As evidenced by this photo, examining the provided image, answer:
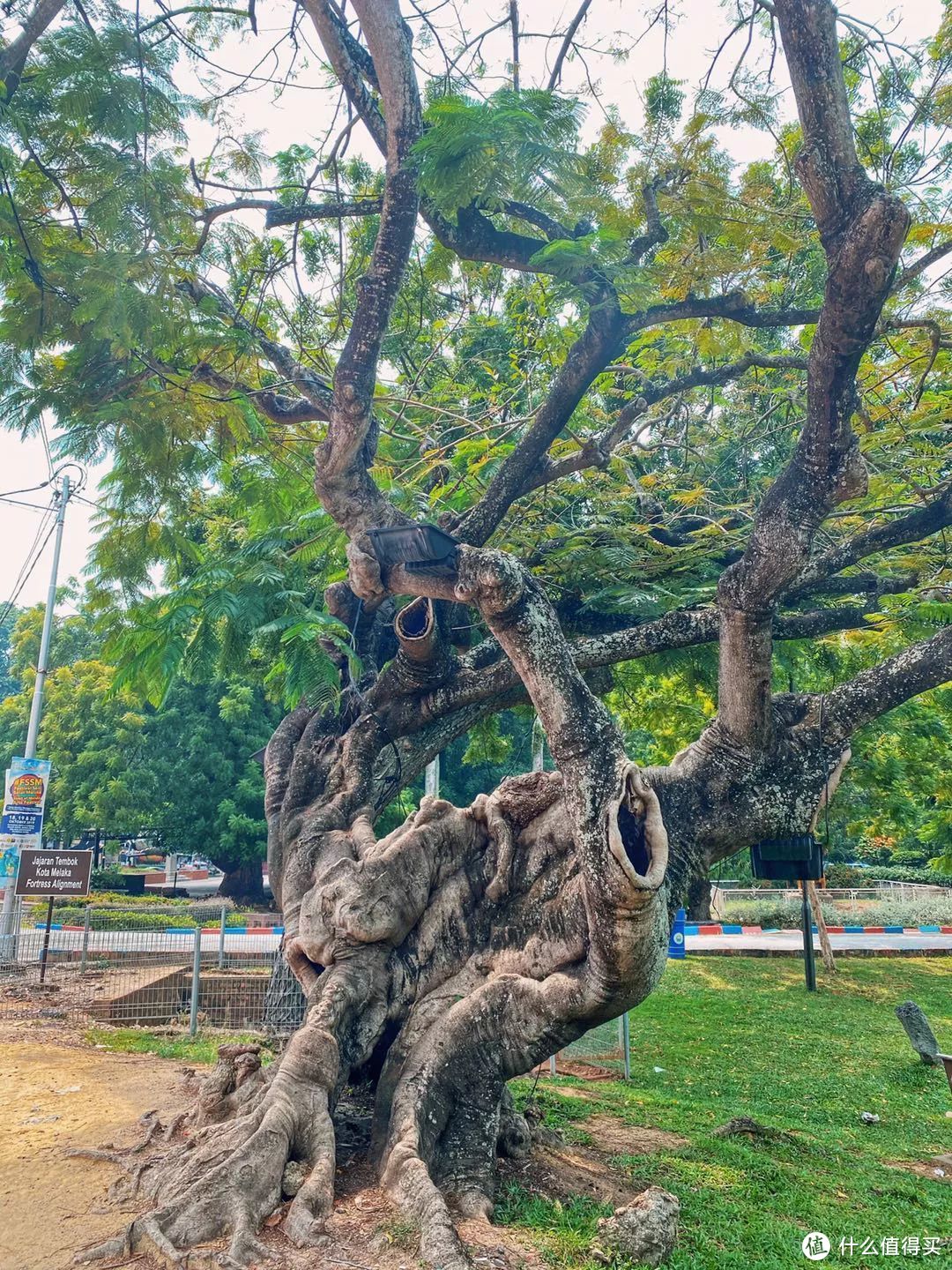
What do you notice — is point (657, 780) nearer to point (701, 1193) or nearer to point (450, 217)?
point (701, 1193)

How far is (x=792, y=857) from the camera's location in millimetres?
5375

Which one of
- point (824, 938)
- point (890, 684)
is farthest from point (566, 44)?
point (824, 938)

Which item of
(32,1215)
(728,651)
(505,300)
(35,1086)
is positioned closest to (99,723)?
(35,1086)

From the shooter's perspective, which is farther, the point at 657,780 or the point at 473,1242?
the point at 657,780

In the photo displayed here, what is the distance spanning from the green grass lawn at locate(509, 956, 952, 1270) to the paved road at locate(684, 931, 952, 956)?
108 inches

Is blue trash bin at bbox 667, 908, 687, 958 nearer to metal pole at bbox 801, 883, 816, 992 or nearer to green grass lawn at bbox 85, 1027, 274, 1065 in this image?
metal pole at bbox 801, 883, 816, 992

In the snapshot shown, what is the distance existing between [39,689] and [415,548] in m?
12.2

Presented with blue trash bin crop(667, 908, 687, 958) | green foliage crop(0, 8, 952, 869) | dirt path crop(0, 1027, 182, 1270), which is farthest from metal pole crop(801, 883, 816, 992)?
dirt path crop(0, 1027, 182, 1270)

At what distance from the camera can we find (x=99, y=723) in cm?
2292

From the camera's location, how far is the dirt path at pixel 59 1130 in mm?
4238

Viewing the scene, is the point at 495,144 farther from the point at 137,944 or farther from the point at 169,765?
the point at 169,765

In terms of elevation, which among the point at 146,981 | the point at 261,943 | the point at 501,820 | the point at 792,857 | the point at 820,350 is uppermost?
the point at 820,350

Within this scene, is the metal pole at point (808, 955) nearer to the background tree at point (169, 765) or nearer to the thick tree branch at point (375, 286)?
the thick tree branch at point (375, 286)

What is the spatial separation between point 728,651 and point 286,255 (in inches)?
221
